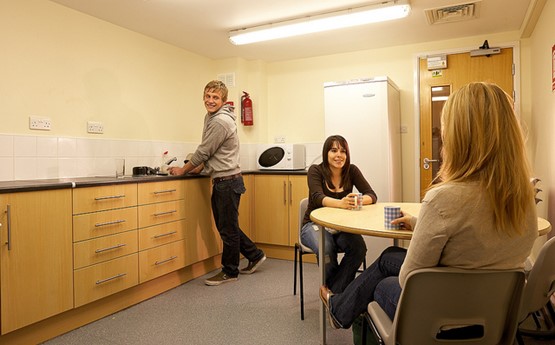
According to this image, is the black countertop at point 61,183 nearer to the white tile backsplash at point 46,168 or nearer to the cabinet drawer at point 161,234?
the white tile backsplash at point 46,168

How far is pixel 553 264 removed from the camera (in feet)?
4.86

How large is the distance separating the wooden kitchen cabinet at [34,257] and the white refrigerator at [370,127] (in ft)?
7.69

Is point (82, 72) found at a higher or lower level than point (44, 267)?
higher

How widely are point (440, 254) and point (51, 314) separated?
2178mm

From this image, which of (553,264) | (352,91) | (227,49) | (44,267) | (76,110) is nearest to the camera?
(553,264)

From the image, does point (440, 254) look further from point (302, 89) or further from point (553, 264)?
point (302, 89)

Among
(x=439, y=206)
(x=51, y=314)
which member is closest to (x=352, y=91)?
(x=439, y=206)

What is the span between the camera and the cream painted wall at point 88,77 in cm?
A: 263

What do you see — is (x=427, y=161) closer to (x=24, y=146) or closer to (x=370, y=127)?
(x=370, y=127)

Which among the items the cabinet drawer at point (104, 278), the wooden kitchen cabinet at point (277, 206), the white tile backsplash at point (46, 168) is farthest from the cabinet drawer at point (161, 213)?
the wooden kitchen cabinet at point (277, 206)

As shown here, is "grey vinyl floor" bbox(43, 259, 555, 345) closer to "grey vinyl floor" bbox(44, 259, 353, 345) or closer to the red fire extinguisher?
"grey vinyl floor" bbox(44, 259, 353, 345)

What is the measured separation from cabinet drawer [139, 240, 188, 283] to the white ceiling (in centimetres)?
187

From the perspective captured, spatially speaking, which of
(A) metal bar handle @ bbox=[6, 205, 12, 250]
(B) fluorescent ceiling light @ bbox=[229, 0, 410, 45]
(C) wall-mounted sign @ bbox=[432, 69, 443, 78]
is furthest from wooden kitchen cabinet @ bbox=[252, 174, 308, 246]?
(A) metal bar handle @ bbox=[6, 205, 12, 250]

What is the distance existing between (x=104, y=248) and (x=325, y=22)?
241cm
